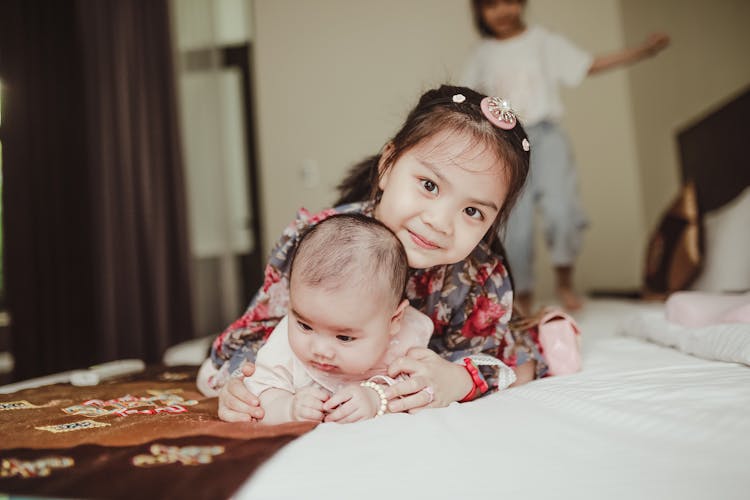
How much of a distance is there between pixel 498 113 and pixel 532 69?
5.65 ft

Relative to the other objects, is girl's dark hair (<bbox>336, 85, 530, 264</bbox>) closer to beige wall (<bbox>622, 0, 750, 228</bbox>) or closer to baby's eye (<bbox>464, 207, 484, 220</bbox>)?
baby's eye (<bbox>464, 207, 484, 220</bbox>)

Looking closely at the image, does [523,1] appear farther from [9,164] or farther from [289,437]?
[289,437]

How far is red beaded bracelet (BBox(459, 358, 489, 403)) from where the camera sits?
2.92ft

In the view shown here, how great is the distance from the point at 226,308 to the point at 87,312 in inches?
32.9

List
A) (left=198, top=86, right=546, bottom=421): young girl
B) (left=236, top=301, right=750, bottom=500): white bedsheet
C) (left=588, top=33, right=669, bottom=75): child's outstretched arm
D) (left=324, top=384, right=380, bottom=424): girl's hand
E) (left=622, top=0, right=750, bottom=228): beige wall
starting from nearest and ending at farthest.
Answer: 1. (left=236, top=301, right=750, bottom=500): white bedsheet
2. (left=324, top=384, right=380, bottom=424): girl's hand
3. (left=198, top=86, right=546, bottom=421): young girl
4. (left=588, top=33, right=669, bottom=75): child's outstretched arm
5. (left=622, top=0, right=750, bottom=228): beige wall

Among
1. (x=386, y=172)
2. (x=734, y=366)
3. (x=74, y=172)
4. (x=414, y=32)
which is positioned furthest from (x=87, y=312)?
(x=414, y=32)

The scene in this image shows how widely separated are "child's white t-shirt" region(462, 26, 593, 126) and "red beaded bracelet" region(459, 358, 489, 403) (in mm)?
1808

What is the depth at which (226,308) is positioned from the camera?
9.91 feet

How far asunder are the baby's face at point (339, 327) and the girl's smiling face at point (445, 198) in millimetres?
146

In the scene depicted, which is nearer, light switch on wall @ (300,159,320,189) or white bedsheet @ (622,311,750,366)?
white bedsheet @ (622,311,750,366)

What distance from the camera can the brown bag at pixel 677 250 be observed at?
6.50 feet

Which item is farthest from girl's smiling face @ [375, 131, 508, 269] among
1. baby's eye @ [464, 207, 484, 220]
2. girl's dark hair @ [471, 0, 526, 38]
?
girl's dark hair @ [471, 0, 526, 38]

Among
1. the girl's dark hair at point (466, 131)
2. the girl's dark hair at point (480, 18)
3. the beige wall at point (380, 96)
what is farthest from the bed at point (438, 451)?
the beige wall at point (380, 96)

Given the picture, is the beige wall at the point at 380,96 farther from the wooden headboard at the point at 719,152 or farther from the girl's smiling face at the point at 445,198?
the girl's smiling face at the point at 445,198
